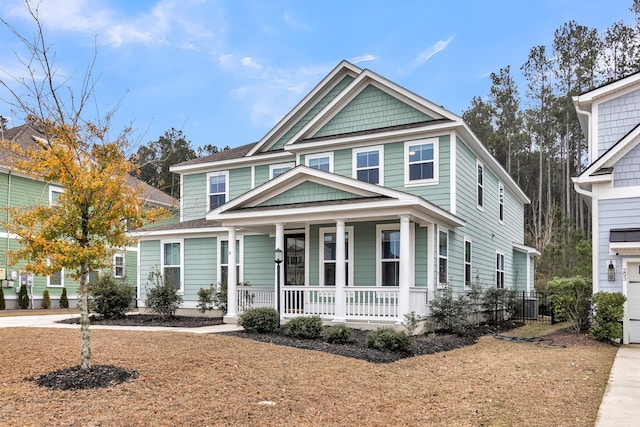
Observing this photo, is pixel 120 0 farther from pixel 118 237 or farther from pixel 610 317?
pixel 610 317

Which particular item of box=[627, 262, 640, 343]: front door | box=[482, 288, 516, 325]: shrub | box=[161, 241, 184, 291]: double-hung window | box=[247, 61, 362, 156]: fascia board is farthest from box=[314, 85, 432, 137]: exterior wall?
box=[627, 262, 640, 343]: front door

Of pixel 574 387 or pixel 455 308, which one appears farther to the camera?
pixel 455 308

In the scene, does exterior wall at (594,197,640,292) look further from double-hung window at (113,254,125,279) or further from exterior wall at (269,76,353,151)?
double-hung window at (113,254,125,279)

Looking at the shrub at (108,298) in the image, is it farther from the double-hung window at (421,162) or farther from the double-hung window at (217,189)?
the double-hung window at (421,162)

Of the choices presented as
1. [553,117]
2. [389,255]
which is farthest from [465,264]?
[553,117]

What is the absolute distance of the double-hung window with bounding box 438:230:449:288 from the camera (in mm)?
15828

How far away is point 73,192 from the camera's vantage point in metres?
7.38

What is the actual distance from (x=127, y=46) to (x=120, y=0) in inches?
111

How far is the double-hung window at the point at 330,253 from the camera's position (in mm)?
16531

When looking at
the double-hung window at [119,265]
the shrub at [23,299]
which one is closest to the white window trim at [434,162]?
the shrub at [23,299]

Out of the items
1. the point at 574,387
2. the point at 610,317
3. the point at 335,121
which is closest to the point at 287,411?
the point at 574,387

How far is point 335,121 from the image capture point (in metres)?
17.9

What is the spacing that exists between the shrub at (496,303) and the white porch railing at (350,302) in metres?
4.42

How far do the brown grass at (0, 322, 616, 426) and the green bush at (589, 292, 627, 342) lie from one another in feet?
6.27
